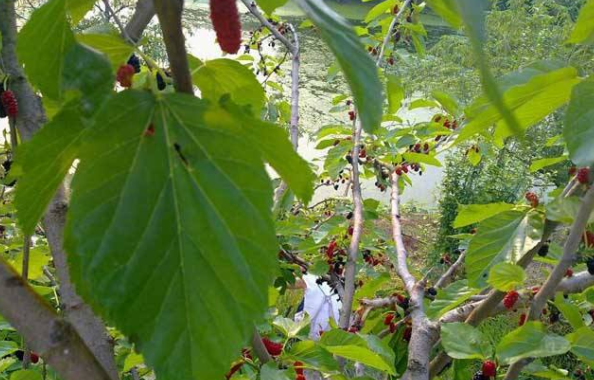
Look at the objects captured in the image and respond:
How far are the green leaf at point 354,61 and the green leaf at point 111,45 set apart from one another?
0.43ft

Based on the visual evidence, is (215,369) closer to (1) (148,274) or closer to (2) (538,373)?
(1) (148,274)

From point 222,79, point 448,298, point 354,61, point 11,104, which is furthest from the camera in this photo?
point 448,298

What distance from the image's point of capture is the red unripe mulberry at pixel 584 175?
1.86 feet

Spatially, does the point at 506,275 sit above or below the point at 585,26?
below

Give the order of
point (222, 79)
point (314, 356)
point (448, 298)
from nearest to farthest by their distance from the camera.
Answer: point (222, 79) < point (314, 356) < point (448, 298)

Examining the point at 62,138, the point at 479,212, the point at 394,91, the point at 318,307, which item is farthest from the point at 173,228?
the point at 318,307

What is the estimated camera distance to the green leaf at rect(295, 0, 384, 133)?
0.21 m

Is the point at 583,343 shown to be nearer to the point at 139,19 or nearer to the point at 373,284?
the point at 373,284

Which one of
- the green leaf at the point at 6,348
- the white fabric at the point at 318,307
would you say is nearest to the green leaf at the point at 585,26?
the green leaf at the point at 6,348

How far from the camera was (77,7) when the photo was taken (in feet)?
1.00

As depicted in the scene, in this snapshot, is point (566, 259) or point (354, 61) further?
point (566, 259)

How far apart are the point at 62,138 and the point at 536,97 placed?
0.40m

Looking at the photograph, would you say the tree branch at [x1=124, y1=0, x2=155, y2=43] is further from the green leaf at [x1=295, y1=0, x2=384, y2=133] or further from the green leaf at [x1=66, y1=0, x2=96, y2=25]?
the green leaf at [x1=295, y1=0, x2=384, y2=133]

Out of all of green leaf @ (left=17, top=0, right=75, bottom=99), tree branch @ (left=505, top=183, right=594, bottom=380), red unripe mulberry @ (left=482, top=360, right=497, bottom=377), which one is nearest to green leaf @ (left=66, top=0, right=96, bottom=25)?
green leaf @ (left=17, top=0, right=75, bottom=99)
